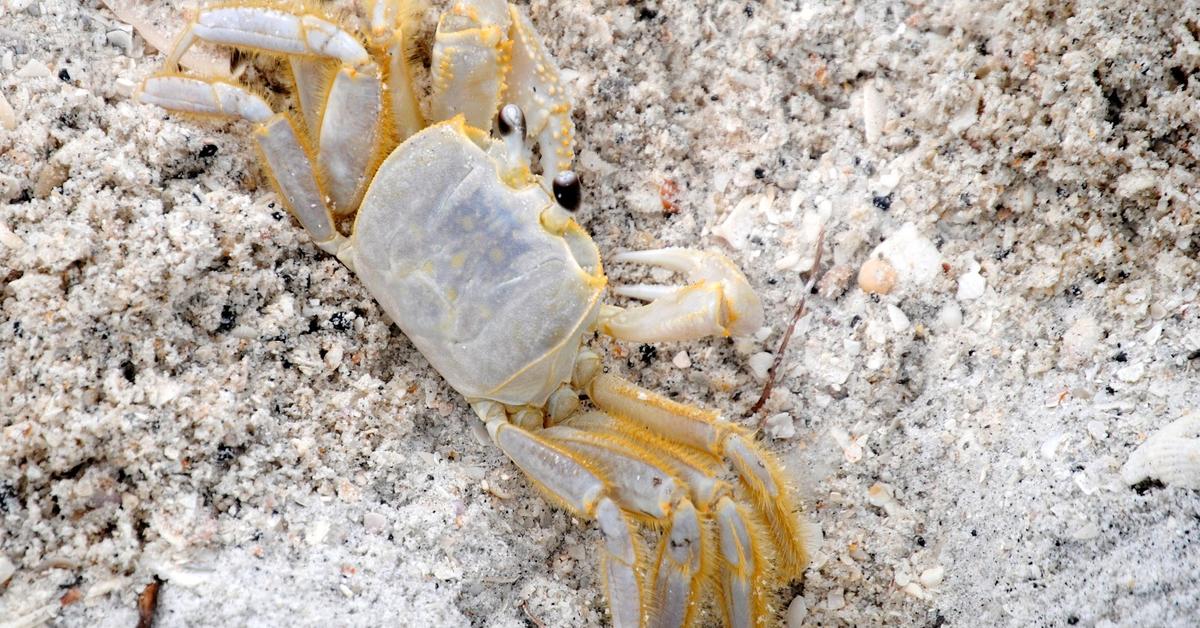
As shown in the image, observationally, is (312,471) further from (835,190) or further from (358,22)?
(835,190)

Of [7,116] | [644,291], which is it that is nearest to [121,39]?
[7,116]

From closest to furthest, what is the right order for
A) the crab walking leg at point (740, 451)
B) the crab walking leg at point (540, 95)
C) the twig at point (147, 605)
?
1. the twig at point (147, 605)
2. the crab walking leg at point (740, 451)
3. the crab walking leg at point (540, 95)

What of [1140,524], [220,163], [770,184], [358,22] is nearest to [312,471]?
[220,163]

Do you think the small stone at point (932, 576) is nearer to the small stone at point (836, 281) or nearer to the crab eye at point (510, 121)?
the small stone at point (836, 281)

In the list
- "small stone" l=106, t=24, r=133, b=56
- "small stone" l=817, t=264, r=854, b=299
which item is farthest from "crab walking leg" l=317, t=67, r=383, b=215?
"small stone" l=817, t=264, r=854, b=299

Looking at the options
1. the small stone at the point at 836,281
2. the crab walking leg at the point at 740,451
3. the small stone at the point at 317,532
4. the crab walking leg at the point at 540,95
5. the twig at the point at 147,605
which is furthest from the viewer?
the small stone at the point at 836,281

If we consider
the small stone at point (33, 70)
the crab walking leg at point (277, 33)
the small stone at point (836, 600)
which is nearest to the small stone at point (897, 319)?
the small stone at point (836, 600)

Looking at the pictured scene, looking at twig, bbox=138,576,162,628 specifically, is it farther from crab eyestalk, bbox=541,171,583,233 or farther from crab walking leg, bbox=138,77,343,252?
crab eyestalk, bbox=541,171,583,233
